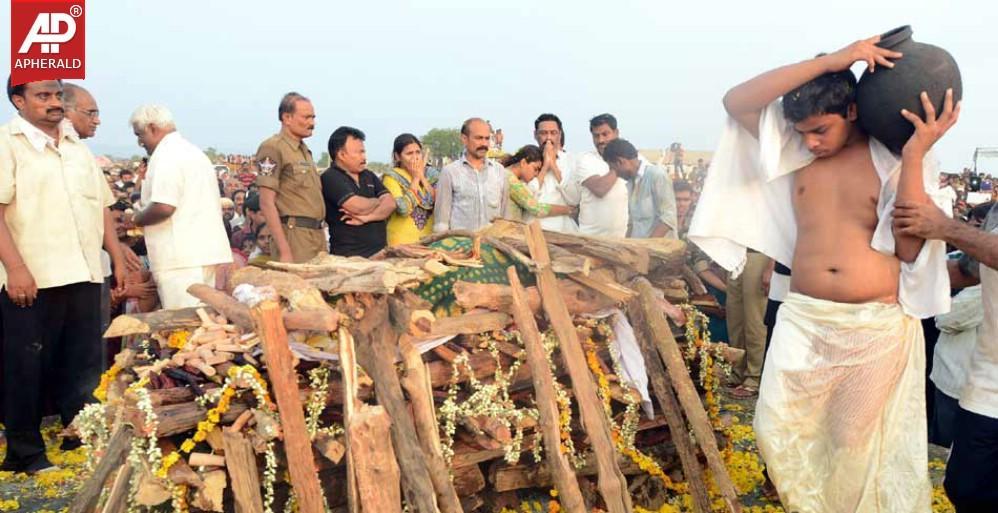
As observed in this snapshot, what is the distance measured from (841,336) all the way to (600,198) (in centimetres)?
397

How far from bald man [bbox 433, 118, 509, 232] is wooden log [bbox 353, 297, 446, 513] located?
3.05 m

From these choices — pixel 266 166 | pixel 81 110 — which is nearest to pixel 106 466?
pixel 266 166

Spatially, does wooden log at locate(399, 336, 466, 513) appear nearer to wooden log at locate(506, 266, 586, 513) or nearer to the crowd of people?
wooden log at locate(506, 266, 586, 513)

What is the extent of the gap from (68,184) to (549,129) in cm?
468

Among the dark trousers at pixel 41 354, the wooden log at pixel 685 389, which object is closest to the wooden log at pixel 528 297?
the wooden log at pixel 685 389

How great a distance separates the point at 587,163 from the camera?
708 cm

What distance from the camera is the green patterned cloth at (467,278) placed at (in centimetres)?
401

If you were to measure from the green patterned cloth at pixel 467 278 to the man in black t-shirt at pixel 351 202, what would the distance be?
1.75 metres

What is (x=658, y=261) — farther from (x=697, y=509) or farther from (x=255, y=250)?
(x=255, y=250)

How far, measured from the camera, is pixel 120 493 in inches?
122

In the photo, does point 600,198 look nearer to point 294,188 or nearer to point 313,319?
point 294,188

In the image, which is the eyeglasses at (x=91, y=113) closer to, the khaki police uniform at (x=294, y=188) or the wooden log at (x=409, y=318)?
the khaki police uniform at (x=294, y=188)

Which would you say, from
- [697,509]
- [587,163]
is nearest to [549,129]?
[587,163]

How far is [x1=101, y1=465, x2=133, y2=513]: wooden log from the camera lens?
3.08m
